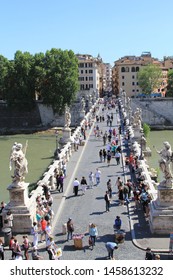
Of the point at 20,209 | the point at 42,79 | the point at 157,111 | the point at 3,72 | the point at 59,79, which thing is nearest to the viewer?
the point at 20,209

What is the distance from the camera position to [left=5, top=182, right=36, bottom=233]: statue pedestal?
15609 millimetres

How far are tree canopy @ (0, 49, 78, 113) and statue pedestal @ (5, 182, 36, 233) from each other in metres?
46.5

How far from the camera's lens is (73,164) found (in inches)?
1077

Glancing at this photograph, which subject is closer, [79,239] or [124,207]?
A: [79,239]

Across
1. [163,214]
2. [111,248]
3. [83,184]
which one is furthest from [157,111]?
[111,248]

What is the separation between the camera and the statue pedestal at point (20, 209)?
1561 cm

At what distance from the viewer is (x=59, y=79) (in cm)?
6150

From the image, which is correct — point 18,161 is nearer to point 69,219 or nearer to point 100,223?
point 69,219

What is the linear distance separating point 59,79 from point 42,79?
9.44ft

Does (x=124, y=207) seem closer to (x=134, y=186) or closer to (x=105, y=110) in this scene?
(x=134, y=186)

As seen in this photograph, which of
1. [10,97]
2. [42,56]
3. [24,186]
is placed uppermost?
[42,56]

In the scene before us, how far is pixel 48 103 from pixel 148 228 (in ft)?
162

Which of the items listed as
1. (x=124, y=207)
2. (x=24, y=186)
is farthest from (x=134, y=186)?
(x=24, y=186)

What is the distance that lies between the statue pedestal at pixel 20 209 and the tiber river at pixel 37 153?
9.58 m
